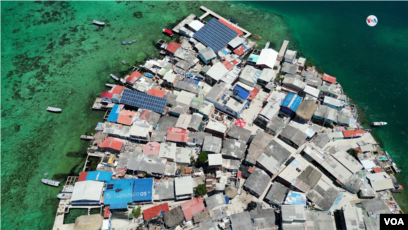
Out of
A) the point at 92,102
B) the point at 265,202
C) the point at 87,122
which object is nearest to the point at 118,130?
the point at 87,122

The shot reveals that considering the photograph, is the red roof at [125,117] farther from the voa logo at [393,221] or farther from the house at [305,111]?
the voa logo at [393,221]

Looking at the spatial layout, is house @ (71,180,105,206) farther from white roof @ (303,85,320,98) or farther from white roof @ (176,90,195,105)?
white roof @ (303,85,320,98)

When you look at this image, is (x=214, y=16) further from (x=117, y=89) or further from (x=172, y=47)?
(x=117, y=89)

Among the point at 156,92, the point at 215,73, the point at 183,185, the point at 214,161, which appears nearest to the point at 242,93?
the point at 215,73

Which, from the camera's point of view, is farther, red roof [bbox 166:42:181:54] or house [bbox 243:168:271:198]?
red roof [bbox 166:42:181:54]

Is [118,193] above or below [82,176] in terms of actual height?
above

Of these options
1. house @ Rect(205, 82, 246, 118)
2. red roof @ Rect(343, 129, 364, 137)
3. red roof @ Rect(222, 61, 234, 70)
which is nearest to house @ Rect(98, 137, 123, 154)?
house @ Rect(205, 82, 246, 118)

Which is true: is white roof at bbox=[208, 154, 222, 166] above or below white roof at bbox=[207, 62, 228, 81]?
below
